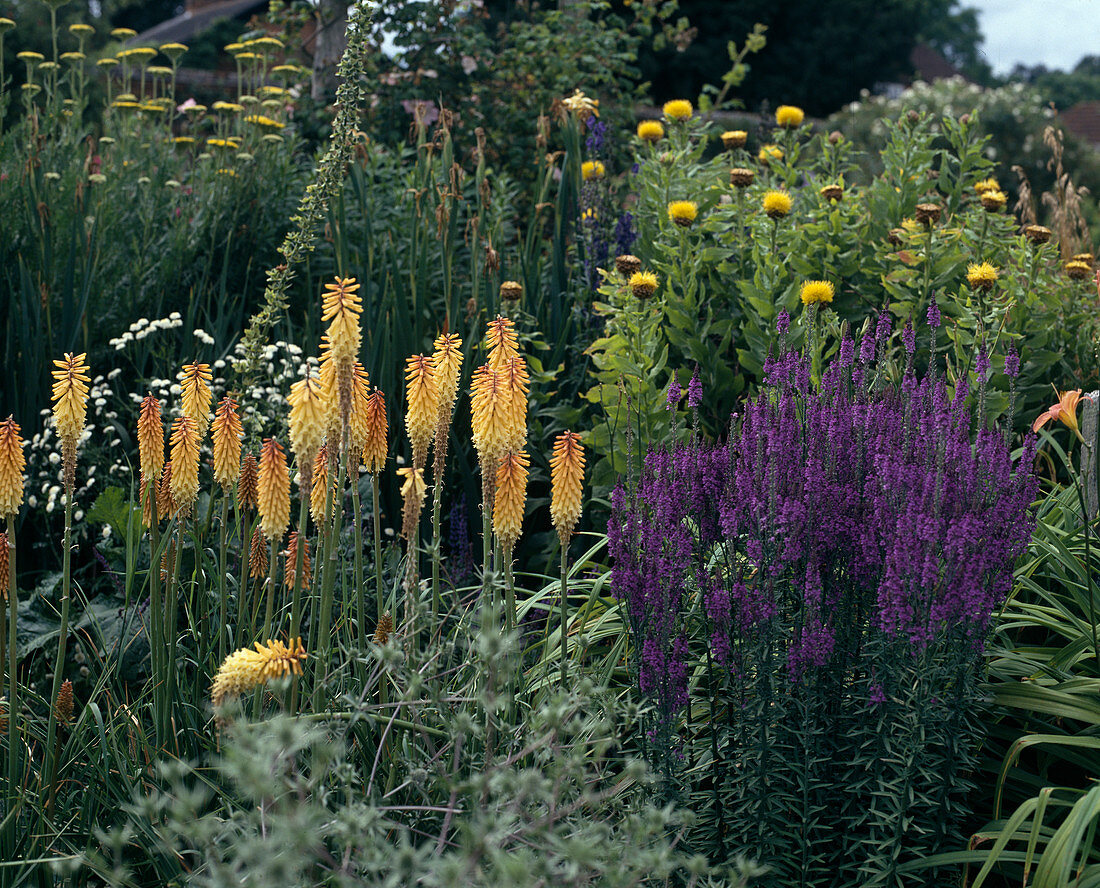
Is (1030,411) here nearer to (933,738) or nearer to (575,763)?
(933,738)

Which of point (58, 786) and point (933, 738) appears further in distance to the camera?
point (58, 786)

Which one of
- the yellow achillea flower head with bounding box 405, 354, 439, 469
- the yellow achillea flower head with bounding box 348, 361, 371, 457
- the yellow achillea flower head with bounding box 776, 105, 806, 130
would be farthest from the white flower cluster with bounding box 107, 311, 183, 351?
the yellow achillea flower head with bounding box 776, 105, 806, 130

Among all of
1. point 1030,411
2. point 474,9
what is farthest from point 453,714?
point 474,9

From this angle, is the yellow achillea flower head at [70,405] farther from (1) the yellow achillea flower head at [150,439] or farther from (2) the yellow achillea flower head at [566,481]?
(2) the yellow achillea flower head at [566,481]

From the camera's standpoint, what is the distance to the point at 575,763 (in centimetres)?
170

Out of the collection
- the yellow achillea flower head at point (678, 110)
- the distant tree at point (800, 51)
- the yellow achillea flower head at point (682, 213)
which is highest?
the distant tree at point (800, 51)

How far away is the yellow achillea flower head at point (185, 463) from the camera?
2.34 metres

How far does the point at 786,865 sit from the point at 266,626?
1.34m

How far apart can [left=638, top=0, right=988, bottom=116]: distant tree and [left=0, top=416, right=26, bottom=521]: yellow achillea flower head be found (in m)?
21.5

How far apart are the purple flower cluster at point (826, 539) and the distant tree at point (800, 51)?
21.1 meters

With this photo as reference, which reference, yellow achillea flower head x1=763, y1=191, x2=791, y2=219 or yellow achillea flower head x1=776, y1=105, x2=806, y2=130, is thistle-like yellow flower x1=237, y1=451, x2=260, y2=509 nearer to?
yellow achillea flower head x1=763, y1=191, x2=791, y2=219

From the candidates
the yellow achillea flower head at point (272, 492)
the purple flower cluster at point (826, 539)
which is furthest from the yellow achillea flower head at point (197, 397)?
the purple flower cluster at point (826, 539)

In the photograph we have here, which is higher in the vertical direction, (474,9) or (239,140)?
(474,9)

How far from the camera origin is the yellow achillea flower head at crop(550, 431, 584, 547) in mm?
2338
